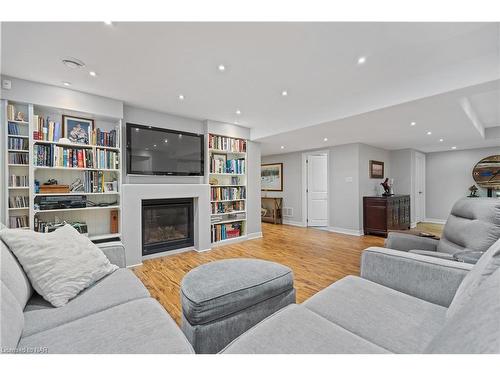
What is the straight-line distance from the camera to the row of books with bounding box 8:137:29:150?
2309mm

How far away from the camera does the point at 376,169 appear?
539cm

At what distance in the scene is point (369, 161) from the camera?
204 inches

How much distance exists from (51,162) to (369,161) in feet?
18.9

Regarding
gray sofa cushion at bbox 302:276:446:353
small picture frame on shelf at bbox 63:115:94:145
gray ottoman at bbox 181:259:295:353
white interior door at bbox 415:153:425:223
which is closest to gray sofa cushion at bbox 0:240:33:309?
gray ottoman at bbox 181:259:295:353

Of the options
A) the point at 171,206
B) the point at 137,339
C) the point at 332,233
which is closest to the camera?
the point at 137,339

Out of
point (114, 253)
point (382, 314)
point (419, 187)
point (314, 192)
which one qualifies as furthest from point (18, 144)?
point (419, 187)

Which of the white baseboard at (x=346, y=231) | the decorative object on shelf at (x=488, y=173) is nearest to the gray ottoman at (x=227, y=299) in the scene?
the white baseboard at (x=346, y=231)

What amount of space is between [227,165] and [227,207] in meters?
0.83

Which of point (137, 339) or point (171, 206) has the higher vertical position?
point (171, 206)

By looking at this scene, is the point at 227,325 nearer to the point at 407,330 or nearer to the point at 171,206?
the point at 407,330

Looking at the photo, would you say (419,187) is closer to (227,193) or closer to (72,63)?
(227,193)

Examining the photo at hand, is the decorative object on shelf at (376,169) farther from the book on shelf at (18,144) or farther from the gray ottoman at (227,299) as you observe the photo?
the book on shelf at (18,144)

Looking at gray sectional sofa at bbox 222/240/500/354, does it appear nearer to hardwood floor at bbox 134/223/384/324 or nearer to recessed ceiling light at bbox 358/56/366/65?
hardwood floor at bbox 134/223/384/324
